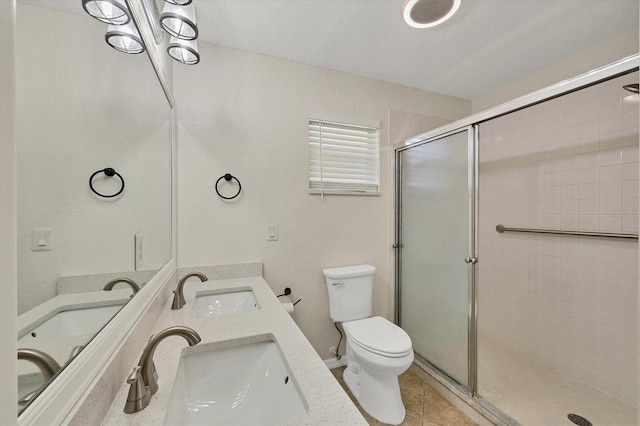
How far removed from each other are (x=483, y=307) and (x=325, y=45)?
8.05 feet

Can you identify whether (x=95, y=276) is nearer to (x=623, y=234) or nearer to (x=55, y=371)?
(x=55, y=371)

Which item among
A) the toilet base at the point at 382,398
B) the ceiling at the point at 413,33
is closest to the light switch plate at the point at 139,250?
the ceiling at the point at 413,33

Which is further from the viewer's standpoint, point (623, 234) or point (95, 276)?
point (623, 234)

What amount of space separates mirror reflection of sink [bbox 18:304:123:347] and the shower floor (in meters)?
2.01

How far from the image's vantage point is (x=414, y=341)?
6.69 ft

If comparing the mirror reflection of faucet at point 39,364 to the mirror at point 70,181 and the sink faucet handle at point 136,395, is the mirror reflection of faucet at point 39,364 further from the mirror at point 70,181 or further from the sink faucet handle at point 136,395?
the sink faucet handle at point 136,395

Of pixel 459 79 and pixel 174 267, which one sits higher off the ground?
pixel 459 79

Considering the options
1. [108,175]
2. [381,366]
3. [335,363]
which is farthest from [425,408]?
[108,175]

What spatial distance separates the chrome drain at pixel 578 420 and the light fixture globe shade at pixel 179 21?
9.31 ft

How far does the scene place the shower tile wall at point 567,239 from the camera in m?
1.52

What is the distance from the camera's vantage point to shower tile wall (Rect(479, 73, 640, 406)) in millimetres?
Result: 1521

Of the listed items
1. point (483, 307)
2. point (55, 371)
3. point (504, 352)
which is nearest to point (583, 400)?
point (504, 352)

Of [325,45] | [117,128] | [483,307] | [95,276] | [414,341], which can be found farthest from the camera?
[483,307]

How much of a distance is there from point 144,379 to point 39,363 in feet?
0.85
